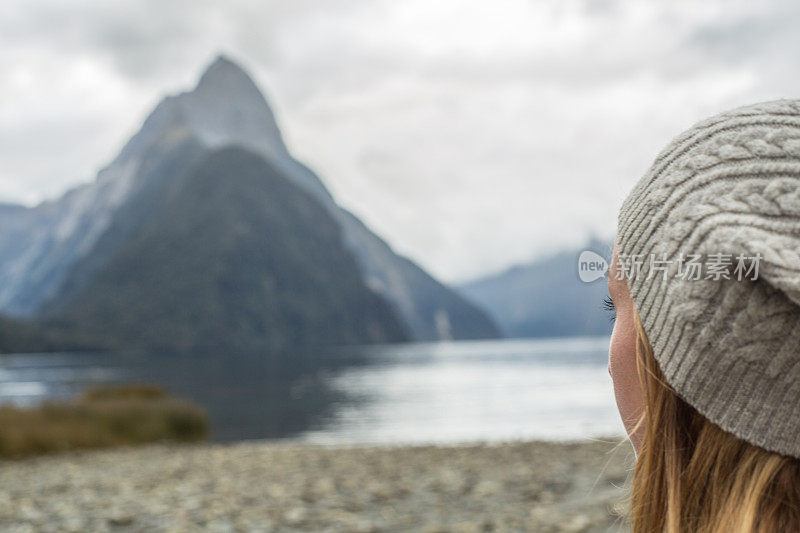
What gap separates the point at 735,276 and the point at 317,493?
34.8ft

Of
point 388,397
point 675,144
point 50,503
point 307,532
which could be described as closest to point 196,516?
point 307,532

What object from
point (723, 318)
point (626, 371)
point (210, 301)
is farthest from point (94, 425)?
point (210, 301)

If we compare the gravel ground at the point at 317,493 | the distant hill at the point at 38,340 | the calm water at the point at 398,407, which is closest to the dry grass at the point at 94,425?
the calm water at the point at 398,407

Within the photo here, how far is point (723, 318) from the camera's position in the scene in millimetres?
1019

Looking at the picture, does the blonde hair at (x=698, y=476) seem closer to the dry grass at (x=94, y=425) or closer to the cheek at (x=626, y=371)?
the cheek at (x=626, y=371)

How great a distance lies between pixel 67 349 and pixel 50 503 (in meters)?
173

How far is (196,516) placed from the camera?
28.9 ft

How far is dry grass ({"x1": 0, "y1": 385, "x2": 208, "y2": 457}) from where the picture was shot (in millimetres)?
20047

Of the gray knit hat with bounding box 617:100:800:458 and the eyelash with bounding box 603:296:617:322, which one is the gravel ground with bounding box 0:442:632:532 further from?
the gray knit hat with bounding box 617:100:800:458

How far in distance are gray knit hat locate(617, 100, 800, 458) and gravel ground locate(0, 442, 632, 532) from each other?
378 cm

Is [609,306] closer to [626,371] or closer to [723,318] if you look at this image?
[626,371]

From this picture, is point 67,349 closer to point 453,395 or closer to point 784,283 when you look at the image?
point 453,395

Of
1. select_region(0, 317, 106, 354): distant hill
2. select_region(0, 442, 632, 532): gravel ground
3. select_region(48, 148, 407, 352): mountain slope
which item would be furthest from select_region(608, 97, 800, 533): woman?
select_region(0, 317, 106, 354): distant hill

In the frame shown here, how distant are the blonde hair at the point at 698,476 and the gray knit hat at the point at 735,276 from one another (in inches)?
1.5
